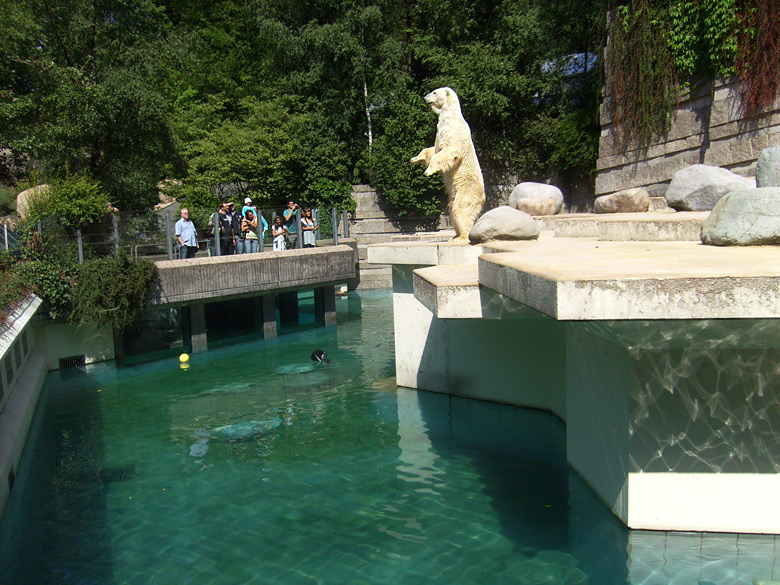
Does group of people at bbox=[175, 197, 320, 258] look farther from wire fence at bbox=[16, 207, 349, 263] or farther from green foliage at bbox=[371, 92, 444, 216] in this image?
green foliage at bbox=[371, 92, 444, 216]

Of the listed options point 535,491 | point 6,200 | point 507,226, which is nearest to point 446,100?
point 507,226

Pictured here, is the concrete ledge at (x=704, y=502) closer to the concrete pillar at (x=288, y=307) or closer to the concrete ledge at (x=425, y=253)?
the concrete ledge at (x=425, y=253)

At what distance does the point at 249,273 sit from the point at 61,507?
8.14 m

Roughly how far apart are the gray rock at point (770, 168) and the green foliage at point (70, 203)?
10.5m

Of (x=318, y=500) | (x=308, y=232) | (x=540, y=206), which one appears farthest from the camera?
(x=308, y=232)

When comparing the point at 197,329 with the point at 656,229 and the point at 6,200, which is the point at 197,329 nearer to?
the point at 656,229

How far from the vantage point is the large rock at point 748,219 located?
18.5 feet

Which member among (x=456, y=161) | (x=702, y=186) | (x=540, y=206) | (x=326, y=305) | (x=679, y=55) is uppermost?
(x=679, y=55)

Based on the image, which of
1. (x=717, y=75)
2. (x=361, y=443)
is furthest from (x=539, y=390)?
(x=717, y=75)

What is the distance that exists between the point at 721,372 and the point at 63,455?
7143 mm

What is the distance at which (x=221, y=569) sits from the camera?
18.5ft

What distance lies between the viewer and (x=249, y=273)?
1475 cm

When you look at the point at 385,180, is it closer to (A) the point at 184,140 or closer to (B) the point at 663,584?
(A) the point at 184,140

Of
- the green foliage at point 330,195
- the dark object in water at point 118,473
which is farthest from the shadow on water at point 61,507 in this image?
the green foliage at point 330,195
